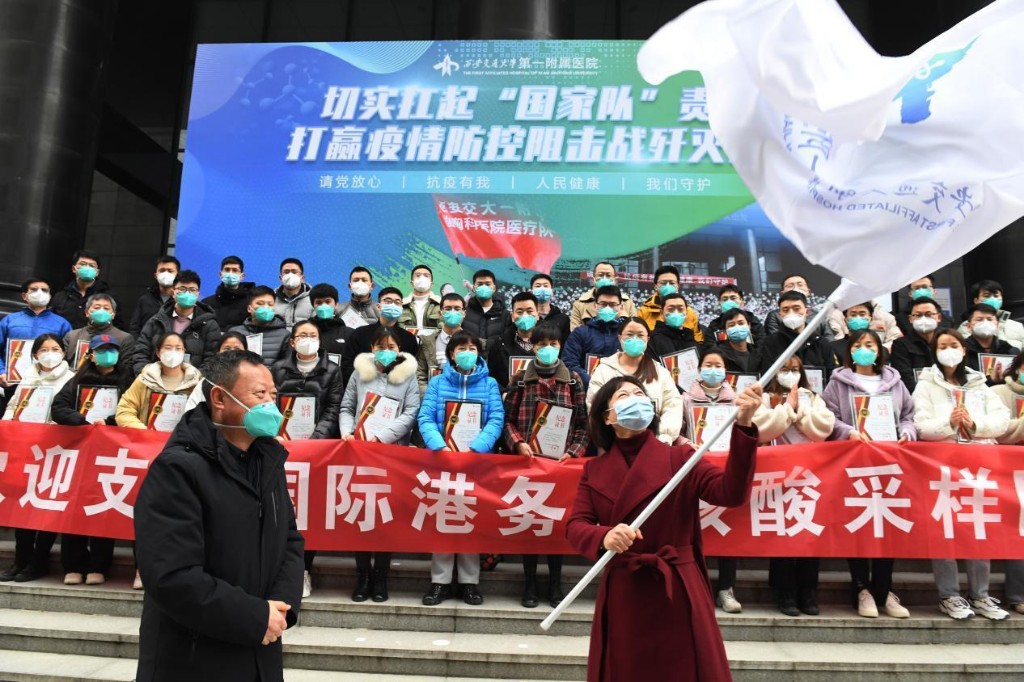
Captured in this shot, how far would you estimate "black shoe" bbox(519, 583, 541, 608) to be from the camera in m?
4.97

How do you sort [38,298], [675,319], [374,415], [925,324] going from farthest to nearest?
[38,298]
[675,319]
[925,324]
[374,415]

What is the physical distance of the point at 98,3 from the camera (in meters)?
11.7

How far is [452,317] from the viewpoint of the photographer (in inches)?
264

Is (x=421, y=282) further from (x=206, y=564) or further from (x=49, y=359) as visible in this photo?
(x=206, y=564)

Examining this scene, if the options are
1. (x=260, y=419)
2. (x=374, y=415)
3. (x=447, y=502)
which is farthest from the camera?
(x=374, y=415)

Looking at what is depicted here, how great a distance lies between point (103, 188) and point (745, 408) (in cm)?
1743

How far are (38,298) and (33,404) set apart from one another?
2167mm

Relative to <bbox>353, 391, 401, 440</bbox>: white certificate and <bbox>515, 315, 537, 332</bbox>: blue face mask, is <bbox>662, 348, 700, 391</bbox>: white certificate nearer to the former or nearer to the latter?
<bbox>515, 315, 537, 332</bbox>: blue face mask

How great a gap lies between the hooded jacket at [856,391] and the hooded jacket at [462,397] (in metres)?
2.53

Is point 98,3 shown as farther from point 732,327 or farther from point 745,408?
point 745,408

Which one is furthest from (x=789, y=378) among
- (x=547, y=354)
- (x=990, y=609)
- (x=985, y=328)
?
(x=985, y=328)


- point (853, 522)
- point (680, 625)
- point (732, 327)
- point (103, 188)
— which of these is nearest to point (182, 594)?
point (680, 625)

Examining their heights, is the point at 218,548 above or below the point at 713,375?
below

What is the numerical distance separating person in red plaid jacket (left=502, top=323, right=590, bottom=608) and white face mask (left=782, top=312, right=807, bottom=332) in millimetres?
2123
